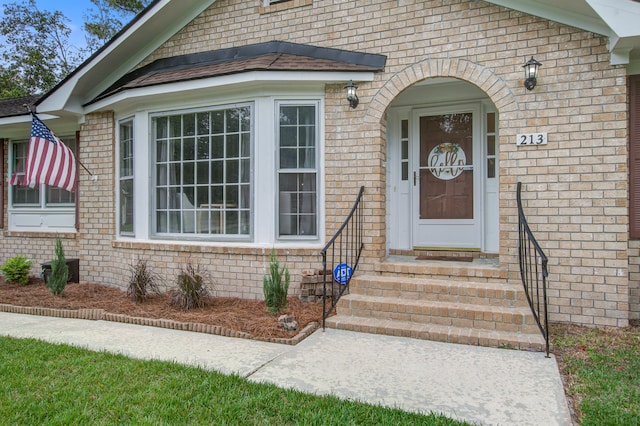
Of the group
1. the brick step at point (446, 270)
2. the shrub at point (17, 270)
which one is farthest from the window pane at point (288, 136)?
the shrub at point (17, 270)

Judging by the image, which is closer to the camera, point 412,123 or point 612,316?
point 612,316

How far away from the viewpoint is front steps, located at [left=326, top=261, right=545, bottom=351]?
4.24 metres

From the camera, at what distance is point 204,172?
6344 millimetres

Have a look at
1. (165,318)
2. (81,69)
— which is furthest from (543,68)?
(81,69)

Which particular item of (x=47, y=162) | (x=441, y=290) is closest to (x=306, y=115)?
Result: (x=441, y=290)

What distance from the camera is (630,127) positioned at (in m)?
4.98

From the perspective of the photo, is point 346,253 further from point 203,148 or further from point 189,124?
point 189,124

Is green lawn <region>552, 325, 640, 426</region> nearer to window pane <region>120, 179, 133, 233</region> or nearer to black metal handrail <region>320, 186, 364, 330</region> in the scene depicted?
black metal handrail <region>320, 186, 364, 330</region>

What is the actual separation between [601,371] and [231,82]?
16.6 ft

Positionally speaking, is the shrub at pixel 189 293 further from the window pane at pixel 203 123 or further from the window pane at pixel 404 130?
the window pane at pixel 404 130

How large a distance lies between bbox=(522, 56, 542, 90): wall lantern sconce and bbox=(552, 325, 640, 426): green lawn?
2706 mm

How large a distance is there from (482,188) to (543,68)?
5.83ft

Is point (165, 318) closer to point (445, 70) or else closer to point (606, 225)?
point (445, 70)

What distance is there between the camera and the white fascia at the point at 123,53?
262 inches
